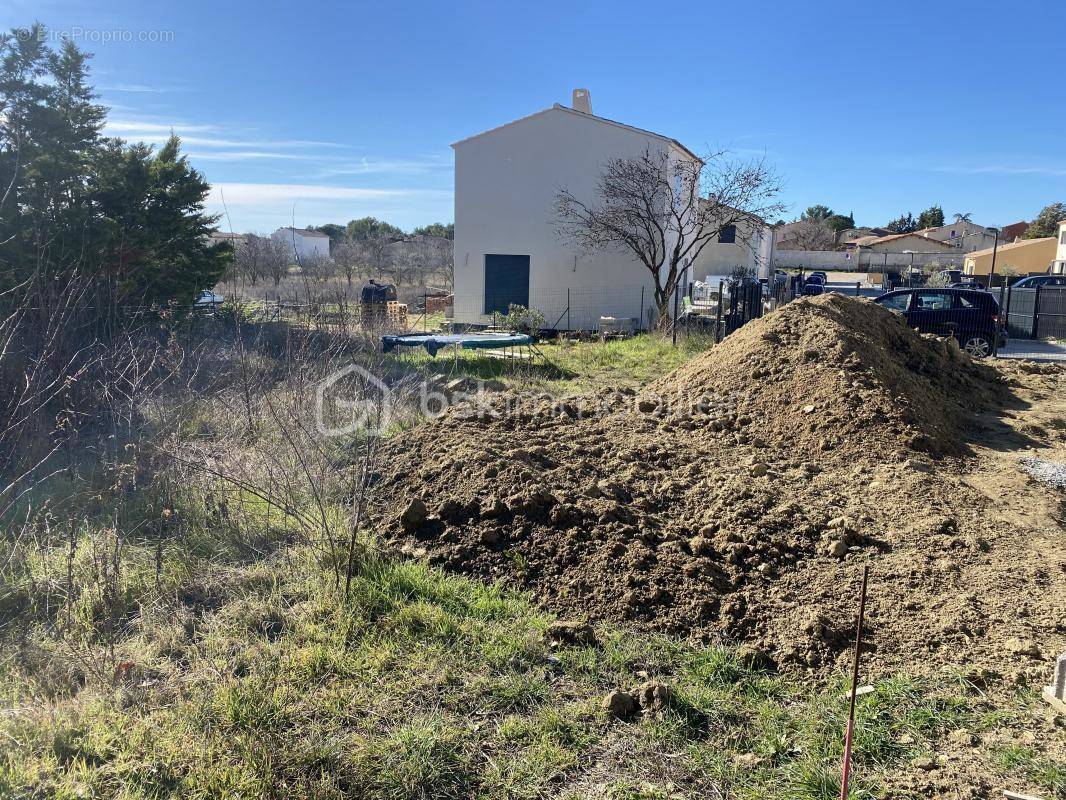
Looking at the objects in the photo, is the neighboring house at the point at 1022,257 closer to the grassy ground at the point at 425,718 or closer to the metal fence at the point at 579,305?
the metal fence at the point at 579,305

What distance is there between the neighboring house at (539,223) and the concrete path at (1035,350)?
9.79 m

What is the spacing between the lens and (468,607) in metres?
4.37

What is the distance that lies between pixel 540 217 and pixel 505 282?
2324mm

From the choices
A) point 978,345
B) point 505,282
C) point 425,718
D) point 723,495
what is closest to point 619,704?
point 425,718

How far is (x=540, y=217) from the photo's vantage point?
2200 cm

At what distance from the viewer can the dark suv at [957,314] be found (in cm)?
1511

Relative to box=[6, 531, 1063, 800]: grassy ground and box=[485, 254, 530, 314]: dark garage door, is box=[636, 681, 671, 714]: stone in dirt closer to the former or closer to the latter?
box=[6, 531, 1063, 800]: grassy ground

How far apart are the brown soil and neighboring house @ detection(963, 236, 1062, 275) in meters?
46.7

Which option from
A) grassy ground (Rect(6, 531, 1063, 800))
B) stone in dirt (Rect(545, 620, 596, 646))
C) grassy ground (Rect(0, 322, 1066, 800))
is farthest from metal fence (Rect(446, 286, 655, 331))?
grassy ground (Rect(6, 531, 1063, 800))

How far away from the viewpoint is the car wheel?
15094mm

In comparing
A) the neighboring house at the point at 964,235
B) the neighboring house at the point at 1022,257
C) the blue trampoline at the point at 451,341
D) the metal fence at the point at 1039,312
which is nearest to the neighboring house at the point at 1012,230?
the neighboring house at the point at 964,235

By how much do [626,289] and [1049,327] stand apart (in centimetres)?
1151

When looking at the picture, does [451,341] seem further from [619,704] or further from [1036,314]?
[1036,314]

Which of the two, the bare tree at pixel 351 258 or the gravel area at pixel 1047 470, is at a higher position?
the bare tree at pixel 351 258
